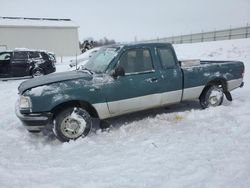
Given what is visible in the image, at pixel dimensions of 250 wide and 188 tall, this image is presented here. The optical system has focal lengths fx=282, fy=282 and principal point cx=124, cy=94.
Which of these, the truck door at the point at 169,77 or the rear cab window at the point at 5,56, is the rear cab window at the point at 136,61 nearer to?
the truck door at the point at 169,77

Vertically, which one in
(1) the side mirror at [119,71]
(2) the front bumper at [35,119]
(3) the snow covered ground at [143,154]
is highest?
(1) the side mirror at [119,71]

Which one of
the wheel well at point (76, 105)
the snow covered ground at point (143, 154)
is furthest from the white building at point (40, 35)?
the wheel well at point (76, 105)

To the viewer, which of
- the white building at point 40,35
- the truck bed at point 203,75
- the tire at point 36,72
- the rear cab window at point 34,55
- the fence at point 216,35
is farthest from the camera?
the white building at point 40,35

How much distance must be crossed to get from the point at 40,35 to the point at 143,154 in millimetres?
33862

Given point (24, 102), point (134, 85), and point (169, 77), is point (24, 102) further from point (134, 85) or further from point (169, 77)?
point (169, 77)

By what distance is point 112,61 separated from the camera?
6098 millimetres

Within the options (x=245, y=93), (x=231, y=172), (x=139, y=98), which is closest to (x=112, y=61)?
(x=139, y=98)

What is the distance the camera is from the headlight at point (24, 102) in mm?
5343

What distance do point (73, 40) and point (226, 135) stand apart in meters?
34.7

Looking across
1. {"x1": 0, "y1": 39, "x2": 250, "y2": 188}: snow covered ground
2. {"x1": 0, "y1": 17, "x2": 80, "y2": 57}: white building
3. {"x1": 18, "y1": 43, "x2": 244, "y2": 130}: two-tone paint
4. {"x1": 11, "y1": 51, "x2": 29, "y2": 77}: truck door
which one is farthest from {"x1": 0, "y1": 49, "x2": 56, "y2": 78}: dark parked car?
{"x1": 0, "y1": 17, "x2": 80, "y2": 57}: white building

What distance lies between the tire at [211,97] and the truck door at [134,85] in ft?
5.34

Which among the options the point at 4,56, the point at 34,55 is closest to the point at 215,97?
the point at 34,55

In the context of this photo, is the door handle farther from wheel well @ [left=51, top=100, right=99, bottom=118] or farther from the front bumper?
the front bumper

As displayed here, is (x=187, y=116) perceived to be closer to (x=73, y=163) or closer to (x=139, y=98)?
(x=139, y=98)
